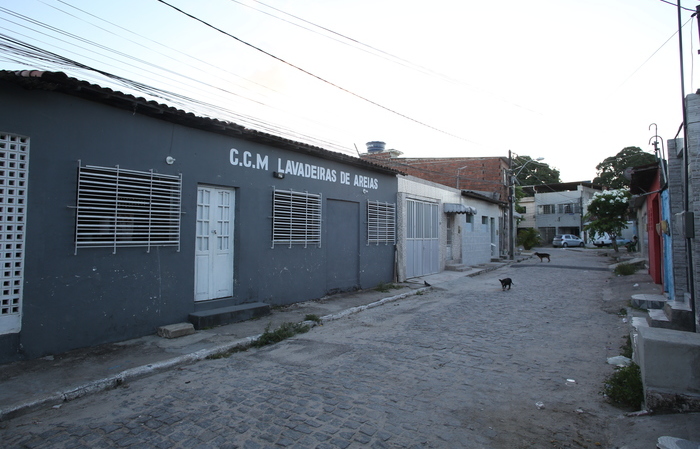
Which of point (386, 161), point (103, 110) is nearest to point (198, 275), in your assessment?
point (103, 110)

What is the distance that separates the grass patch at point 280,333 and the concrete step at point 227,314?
994mm

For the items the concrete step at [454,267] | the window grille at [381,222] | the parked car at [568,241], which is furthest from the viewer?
the parked car at [568,241]

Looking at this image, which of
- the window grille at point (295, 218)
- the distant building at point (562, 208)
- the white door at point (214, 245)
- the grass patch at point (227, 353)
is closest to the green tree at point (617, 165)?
the distant building at point (562, 208)

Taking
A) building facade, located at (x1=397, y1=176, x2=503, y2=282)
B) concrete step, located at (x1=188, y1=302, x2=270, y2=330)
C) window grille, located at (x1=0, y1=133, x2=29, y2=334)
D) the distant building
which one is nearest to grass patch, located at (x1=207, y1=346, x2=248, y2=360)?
concrete step, located at (x1=188, y1=302, x2=270, y2=330)

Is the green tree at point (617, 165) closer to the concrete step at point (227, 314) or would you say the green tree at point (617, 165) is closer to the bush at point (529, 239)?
the bush at point (529, 239)

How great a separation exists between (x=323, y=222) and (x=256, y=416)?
7364mm

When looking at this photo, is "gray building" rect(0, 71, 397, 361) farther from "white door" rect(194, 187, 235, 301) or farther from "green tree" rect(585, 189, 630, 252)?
"green tree" rect(585, 189, 630, 252)

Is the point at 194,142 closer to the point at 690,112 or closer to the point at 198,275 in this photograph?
the point at 198,275

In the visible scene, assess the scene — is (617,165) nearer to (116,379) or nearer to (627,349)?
(627,349)

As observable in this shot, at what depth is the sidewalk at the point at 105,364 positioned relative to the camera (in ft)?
14.7

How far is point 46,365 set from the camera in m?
5.38

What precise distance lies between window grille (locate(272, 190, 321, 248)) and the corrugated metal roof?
46.6 inches

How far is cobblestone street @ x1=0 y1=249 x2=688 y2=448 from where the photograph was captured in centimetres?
364

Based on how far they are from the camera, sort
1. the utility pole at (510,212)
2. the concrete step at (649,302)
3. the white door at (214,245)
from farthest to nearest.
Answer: the utility pole at (510,212)
the concrete step at (649,302)
the white door at (214,245)
